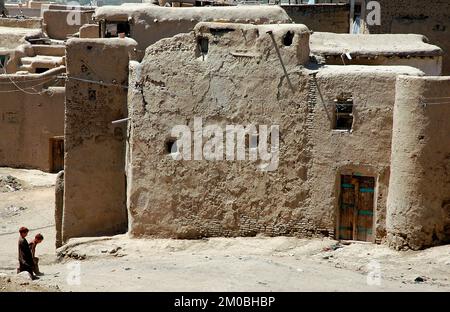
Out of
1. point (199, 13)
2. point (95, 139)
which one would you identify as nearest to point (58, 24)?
point (95, 139)

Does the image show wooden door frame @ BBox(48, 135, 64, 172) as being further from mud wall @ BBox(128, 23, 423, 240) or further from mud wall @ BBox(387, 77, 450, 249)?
mud wall @ BBox(387, 77, 450, 249)

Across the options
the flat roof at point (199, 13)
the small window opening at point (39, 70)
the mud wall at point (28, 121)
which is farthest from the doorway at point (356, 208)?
the small window opening at point (39, 70)

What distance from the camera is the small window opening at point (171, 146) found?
1712 centimetres

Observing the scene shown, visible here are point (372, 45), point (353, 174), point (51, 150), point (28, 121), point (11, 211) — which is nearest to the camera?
point (353, 174)

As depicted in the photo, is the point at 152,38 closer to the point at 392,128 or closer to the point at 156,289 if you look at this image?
the point at 392,128

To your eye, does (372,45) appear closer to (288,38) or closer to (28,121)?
(288,38)

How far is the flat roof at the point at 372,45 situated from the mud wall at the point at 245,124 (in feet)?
5.82

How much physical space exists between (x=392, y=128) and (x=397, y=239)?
193 cm

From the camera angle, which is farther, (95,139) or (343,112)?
(95,139)

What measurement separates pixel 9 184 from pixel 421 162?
14861mm

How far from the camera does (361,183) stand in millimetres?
15867

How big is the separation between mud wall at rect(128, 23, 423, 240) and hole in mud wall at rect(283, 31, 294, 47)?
0.07 meters

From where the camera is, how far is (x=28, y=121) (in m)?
27.0
